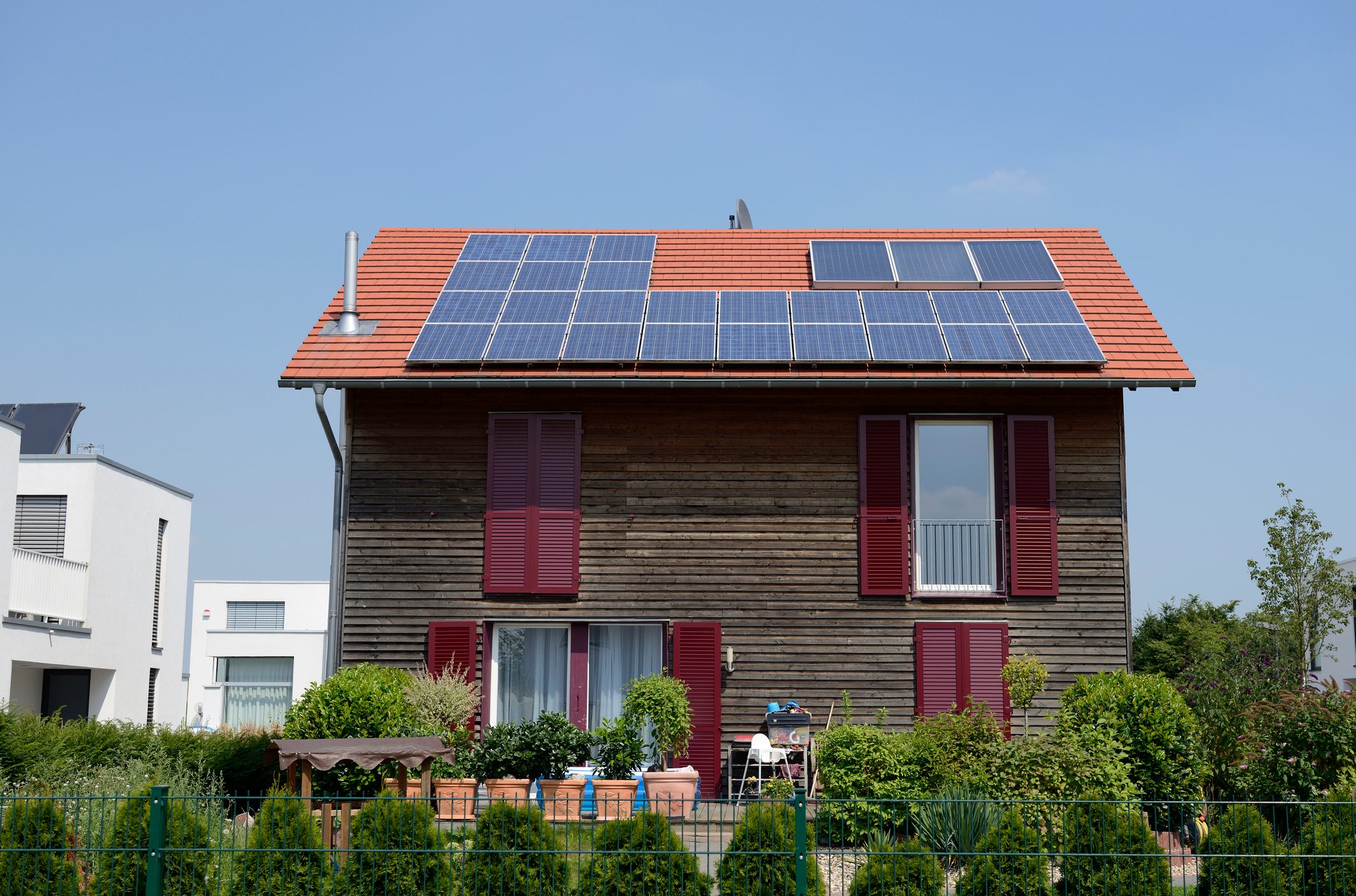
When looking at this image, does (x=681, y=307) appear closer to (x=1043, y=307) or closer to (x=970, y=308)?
(x=970, y=308)

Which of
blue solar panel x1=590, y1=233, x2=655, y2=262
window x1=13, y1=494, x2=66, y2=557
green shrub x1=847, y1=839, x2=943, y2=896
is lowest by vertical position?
green shrub x1=847, y1=839, x2=943, y2=896

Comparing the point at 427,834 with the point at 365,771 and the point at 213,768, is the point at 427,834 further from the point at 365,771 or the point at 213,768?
the point at 213,768

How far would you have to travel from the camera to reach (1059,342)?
649 inches

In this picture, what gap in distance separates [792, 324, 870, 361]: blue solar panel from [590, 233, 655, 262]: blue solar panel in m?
3.27

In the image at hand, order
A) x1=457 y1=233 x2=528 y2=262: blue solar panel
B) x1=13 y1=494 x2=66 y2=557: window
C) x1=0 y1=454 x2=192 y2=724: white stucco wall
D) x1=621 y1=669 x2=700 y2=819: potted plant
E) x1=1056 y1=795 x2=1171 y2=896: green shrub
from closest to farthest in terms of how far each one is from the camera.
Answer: x1=1056 y1=795 x2=1171 y2=896: green shrub, x1=621 y1=669 x2=700 y2=819: potted plant, x1=457 y1=233 x2=528 y2=262: blue solar panel, x1=0 y1=454 x2=192 y2=724: white stucco wall, x1=13 y1=494 x2=66 y2=557: window

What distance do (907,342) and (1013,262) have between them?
10.7 feet

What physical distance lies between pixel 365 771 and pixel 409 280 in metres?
7.76

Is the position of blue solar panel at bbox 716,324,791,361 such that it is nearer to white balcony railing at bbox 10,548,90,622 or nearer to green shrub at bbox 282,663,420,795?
green shrub at bbox 282,663,420,795

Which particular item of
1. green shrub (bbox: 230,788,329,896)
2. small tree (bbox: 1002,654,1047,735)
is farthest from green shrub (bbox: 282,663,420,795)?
small tree (bbox: 1002,654,1047,735)

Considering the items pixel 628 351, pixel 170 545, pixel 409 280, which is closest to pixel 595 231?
pixel 409 280

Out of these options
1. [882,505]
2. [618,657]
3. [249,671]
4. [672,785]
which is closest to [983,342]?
[882,505]

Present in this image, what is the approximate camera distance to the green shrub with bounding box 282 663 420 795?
46.2 ft

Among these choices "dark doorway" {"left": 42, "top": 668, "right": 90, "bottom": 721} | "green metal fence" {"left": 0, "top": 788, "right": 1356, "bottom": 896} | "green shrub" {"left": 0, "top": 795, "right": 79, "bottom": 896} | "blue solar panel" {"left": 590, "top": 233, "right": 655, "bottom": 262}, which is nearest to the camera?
"green metal fence" {"left": 0, "top": 788, "right": 1356, "bottom": 896}

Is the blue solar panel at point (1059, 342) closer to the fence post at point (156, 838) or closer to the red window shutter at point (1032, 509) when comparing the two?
the red window shutter at point (1032, 509)
